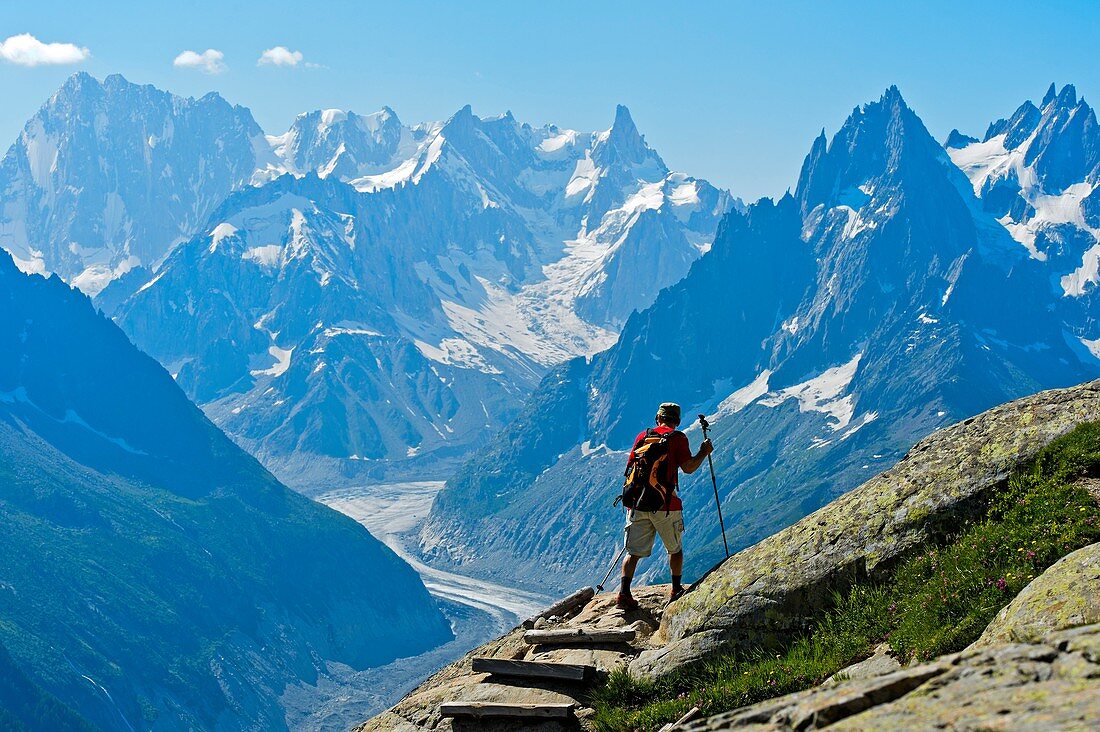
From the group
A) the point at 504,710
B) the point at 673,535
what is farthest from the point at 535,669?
the point at 673,535

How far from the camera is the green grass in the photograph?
843 inches

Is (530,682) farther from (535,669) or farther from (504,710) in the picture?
(504,710)

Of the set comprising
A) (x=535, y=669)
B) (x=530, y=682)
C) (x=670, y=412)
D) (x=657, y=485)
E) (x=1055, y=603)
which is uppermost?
(x=670, y=412)

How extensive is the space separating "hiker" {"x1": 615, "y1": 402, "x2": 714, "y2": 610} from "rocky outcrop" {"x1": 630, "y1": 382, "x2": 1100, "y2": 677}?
7.62ft

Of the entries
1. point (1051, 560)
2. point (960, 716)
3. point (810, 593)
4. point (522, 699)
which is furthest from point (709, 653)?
point (960, 716)

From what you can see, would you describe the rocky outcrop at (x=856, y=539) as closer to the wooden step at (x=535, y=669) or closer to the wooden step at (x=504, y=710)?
the wooden step at (x=535, y=669)

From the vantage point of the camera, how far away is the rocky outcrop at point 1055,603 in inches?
734

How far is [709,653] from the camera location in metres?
23.8

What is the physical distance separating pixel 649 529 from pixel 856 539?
569 centimetres

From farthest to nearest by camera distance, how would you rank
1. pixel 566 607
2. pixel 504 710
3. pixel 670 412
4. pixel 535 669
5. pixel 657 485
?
pixel 566 607
pixel 670 412
pixel 657 485
pixel 535 669
pixel 504 710

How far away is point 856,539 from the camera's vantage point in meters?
24.9

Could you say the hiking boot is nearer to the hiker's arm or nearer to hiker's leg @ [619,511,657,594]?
hiker's leg @ [619,511,657,594]

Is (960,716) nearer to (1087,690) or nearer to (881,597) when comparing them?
(1087,690)

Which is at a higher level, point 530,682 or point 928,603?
point 530,682
